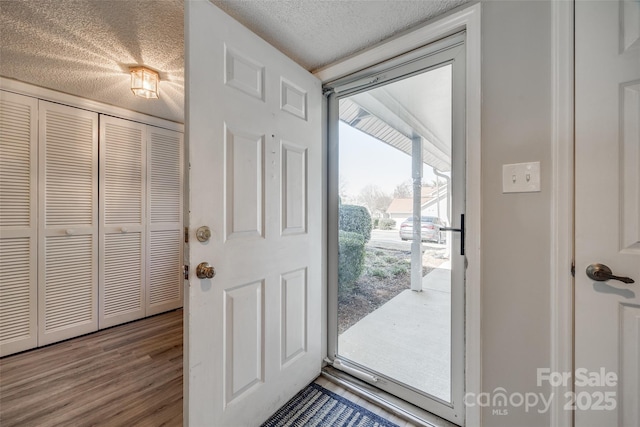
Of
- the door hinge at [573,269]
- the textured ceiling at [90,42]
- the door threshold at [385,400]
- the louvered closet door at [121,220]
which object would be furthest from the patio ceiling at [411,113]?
the louvered closet door at [121,220]

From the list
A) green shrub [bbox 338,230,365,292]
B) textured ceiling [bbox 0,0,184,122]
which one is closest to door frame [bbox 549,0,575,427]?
green shrub [bbox 338,230,365,292]

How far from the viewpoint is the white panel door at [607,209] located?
0.79 m

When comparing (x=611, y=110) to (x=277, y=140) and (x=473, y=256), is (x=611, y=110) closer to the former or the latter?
(x=473, y=256)

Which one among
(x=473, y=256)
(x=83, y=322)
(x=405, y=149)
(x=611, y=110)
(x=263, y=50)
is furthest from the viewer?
(x=83, y=322)

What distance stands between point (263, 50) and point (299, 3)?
263 millimetres

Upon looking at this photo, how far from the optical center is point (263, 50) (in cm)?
119

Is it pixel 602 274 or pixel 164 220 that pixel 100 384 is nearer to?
pixel 164 220

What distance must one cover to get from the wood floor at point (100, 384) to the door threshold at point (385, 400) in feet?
0.10

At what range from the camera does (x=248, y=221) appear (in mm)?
1142

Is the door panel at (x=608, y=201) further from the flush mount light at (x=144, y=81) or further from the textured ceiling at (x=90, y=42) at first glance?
the flush mount light at (x=144, y=81)

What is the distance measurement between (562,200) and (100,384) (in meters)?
2.76

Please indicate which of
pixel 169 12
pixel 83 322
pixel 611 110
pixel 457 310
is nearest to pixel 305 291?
pixel 457 310

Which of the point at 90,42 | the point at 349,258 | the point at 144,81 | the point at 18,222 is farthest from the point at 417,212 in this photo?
the point at 18,222

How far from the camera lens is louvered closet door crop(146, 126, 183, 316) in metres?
2.54
